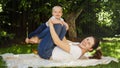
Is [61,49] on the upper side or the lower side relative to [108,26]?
upper

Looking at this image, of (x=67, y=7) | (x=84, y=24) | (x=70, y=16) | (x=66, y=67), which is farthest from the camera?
(x=84, y=24)

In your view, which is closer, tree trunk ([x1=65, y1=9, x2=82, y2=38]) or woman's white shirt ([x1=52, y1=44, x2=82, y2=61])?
woman's white shirt ([x1=52, y1=44, x2=82, y2=61])

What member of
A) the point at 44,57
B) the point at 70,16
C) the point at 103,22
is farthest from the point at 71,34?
the point at 44,57

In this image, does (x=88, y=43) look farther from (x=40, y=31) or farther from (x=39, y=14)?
(x=39, y=14)

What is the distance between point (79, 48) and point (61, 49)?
37 cm

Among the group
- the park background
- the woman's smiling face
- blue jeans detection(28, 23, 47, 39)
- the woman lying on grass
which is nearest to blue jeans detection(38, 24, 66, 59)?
the woman lying on grass

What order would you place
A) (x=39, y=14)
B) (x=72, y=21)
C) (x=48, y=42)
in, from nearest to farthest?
(x=48, y=42) → (x=72, y=21) → (x=39, y=14)

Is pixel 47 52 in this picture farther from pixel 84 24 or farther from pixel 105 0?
pixel 84 24

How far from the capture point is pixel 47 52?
7.23 m

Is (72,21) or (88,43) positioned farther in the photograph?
(72,21)

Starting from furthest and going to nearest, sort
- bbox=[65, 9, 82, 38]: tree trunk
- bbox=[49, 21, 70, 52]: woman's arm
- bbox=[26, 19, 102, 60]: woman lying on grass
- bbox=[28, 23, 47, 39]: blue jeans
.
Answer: bbox=[65, 9, 82, 38]: tree trunk < bbox=[28, 23, 47, 39]: blue jeans < bbox=[26, 19, 102, 60]: woman lying on grass < bbox=[49, 21, 70, 52]: woman's arm

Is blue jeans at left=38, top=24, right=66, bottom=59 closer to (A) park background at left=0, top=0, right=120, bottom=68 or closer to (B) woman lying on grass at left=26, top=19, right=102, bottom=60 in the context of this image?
(B) woman lying on grass at left=26, top=19, right=102, bottom=60

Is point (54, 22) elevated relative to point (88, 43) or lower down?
elevated

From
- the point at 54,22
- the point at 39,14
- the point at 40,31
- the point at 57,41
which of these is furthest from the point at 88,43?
the point at 39,14
